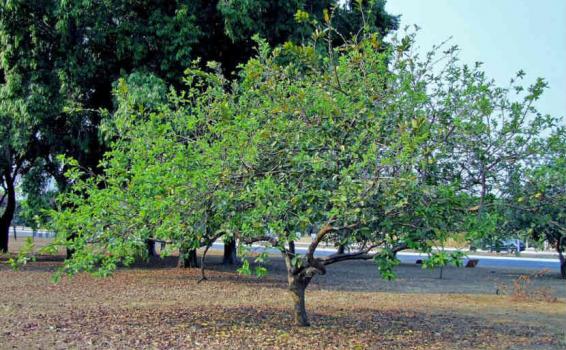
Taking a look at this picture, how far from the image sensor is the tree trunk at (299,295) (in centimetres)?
974

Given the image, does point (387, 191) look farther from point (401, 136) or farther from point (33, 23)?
point (33, 23)

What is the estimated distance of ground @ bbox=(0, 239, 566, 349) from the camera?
8.93 metres

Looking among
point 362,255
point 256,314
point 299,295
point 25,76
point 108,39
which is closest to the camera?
point 362,255

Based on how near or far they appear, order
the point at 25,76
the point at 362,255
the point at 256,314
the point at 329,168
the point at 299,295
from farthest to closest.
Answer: the point at 25,76, the point at 256,314, the point at 299,295, the point at 362,255, the point at 329,168

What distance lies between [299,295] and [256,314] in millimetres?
1830

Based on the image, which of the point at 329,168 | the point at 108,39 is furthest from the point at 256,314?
the point at 108,39

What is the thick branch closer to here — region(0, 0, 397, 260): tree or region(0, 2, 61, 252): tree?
region(0, 0, 397, 260): tree

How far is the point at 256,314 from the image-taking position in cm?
1143

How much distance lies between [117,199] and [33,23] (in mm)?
11217

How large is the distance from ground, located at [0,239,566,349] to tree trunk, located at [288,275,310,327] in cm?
17

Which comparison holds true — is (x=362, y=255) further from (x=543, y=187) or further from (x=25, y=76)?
(x=25, y=76)

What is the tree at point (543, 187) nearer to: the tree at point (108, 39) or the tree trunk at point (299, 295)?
the tree trunk at point (299, 295)

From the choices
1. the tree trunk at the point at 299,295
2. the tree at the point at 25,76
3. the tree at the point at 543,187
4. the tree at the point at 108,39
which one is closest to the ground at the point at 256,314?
the tree trunk at the point at 299,295

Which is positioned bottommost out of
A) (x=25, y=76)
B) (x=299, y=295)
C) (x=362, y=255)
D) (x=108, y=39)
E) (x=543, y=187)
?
(x=299, y=295)
